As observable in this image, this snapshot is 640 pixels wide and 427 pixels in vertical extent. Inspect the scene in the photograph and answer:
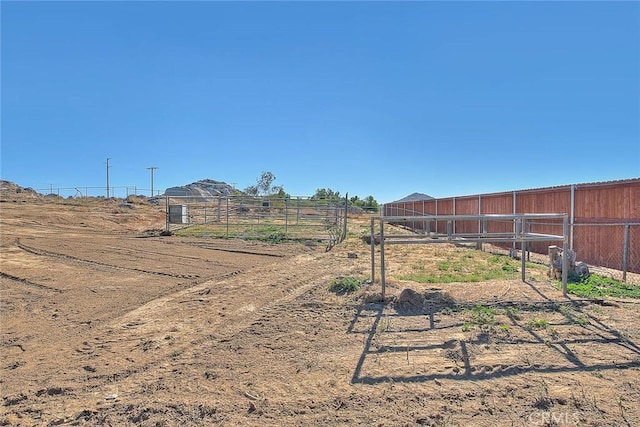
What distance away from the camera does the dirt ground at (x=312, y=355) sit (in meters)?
2.78

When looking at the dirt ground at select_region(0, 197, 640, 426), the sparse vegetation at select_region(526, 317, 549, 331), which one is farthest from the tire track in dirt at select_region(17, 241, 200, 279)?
the sparse vegetation at select_region(526, 317, 549, 331)

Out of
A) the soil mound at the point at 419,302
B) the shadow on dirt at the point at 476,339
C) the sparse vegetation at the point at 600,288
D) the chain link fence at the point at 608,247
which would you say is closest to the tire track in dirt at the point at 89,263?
the soil mound at the point at 419,302

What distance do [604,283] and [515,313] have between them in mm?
3711

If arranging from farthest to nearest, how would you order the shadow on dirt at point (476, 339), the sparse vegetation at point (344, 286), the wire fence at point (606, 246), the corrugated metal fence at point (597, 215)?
the corrugated metal fence at point (597, 215) < the wire fence at point (606, 246) < the sparse vegetation at point (344, 286) < the shadow on dirt at point (476, 339)

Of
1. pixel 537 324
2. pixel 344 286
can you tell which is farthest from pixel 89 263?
pixel 537 324

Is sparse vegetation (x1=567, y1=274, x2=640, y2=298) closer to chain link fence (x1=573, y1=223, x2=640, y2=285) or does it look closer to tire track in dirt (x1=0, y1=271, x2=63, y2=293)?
chain link fence (x1=573, y1=223, x2=640, y2=285)

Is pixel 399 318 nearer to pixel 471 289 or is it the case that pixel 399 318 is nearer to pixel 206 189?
pixel 471 289

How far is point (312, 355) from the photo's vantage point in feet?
12.3

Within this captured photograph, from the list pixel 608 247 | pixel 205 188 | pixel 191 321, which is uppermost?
pixel 205 188

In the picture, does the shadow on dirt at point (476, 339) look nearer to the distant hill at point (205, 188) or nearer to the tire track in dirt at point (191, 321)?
the tire track in dirt at point (191, 321)

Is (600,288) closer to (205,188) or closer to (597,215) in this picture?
(597,215)

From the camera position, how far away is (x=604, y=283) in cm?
696

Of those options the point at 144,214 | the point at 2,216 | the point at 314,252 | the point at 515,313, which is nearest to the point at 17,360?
the point at 515,313

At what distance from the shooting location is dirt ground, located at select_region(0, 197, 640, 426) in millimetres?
2779
